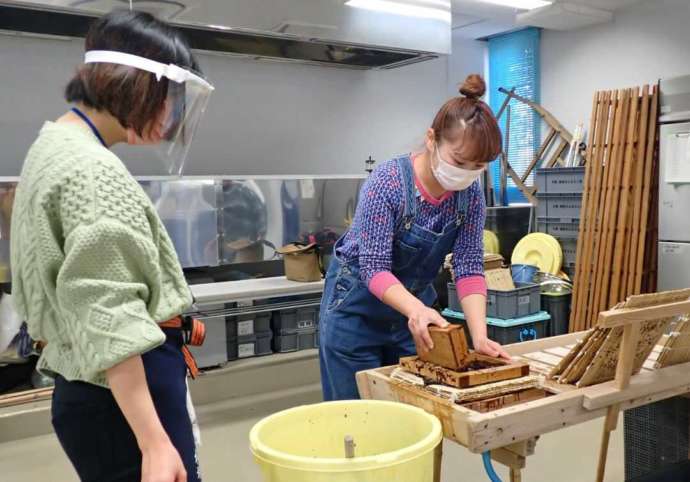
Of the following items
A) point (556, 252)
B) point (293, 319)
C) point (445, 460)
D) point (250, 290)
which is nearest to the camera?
point (445, 460)

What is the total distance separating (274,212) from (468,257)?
8.26 ft

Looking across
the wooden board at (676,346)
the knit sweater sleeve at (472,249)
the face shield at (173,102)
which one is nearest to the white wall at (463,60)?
the knit sweater sleeve at (472,249)

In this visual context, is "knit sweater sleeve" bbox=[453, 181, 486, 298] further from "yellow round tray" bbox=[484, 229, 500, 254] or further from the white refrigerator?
"yellow round tray" bbox=[484, 229, 500, 254]

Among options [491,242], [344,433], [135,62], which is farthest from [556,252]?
[135,62]

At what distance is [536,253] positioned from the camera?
4.88 m

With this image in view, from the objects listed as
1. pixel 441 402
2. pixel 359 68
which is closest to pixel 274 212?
pixel 359 68

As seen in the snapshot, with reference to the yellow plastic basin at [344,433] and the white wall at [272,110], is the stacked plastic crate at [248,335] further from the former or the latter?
the yellow plastic basin at [344,433]

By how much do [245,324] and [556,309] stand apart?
2.15 m

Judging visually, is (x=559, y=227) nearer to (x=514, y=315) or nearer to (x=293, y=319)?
(x=514, y=315)

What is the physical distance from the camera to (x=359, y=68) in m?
4.94

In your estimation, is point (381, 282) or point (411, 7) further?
point (411, 7)

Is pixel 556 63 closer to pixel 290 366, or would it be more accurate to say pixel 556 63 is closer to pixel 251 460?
pixel 290 366

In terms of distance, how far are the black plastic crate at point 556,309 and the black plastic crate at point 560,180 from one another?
2.77 feet

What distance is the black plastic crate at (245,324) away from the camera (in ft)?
12.9
